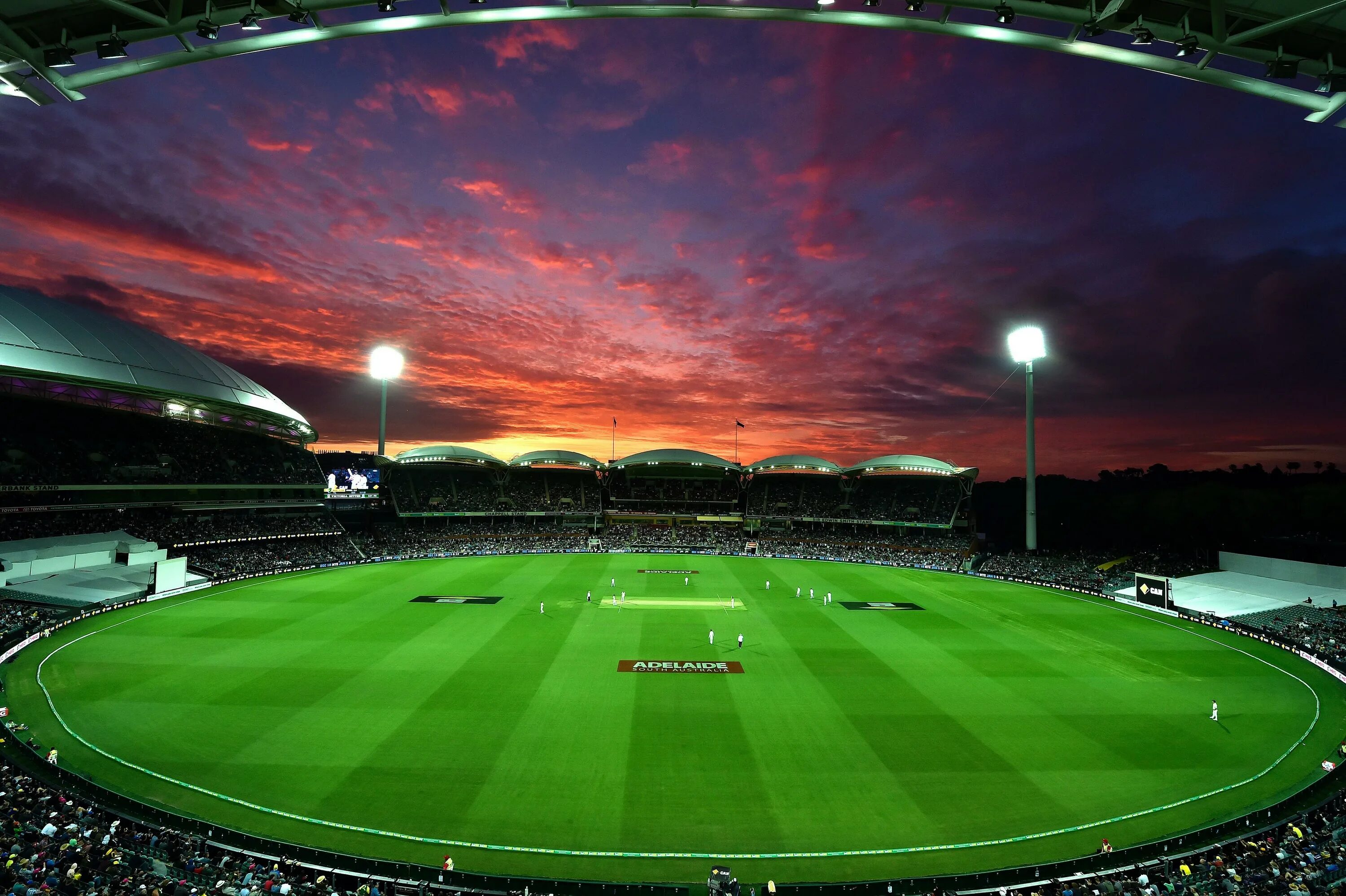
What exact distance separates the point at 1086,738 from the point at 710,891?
16875 millimetres

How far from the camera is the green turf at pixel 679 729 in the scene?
51.2 ft

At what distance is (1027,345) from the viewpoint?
5866cm

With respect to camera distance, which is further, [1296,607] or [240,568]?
[240,568]

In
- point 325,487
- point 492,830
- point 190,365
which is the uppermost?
point 190,365

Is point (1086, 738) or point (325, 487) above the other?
point (325, 487)

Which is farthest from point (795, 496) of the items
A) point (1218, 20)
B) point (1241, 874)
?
point (1218, 20)

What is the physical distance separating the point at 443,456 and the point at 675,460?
30021mm

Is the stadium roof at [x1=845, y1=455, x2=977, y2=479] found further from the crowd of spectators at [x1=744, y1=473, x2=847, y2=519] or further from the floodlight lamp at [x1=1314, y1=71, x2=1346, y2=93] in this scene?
the floodlight lamp at [x1=1314, y1=71, x2=1346, y2=93]

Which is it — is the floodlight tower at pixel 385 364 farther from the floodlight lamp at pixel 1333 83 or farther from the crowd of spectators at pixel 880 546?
the floodlight lamp at pixel 1333 83

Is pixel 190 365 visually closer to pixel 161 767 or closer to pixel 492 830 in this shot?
pixel 161 767

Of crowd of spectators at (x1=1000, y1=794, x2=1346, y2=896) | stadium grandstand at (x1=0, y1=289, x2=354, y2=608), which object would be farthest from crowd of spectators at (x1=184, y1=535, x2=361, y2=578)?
crowd of spectators at (x1=1000, y1=794, x2=1346, y2=896)

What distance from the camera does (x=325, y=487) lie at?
72125 millimetres

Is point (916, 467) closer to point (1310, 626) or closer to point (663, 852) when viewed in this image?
point (1310, 626)

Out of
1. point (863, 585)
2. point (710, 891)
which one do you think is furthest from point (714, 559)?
point (710, 891)
